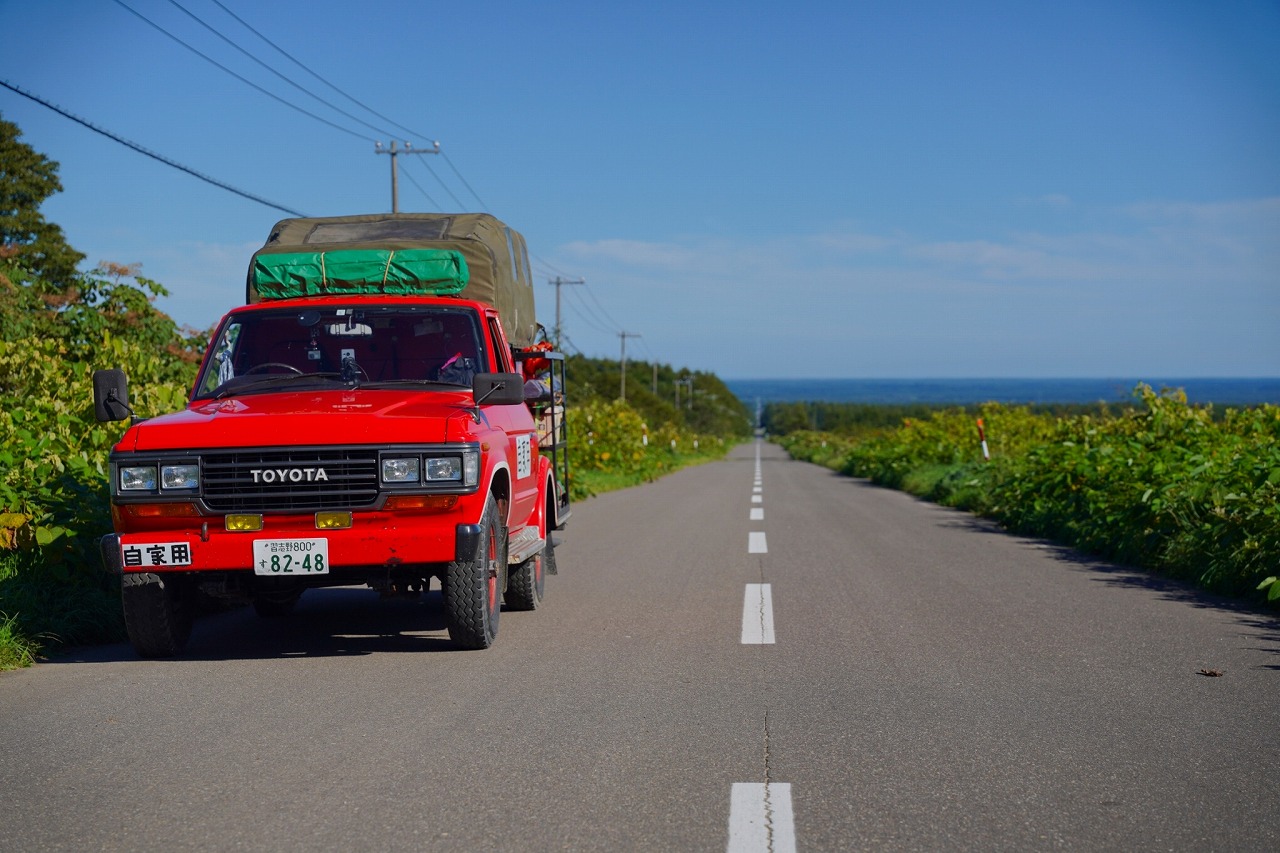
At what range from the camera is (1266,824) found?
3717mm

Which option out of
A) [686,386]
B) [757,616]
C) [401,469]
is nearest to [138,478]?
[401,469]

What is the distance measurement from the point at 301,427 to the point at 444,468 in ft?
2.56

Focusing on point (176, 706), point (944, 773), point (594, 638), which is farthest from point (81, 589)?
point (944, 773)

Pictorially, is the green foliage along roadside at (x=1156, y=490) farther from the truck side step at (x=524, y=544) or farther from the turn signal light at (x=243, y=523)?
the turn signal light at (x=243, y=523)

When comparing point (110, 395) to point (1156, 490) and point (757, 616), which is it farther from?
point (1156, 490)

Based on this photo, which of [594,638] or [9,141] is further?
[9,141]

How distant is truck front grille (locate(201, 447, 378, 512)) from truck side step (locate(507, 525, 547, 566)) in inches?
52.5

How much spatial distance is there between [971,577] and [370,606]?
5.05 meters

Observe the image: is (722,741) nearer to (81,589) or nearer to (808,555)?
(81,589)

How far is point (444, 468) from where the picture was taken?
6129 mm

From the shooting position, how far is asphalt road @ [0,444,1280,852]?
12.3 feet

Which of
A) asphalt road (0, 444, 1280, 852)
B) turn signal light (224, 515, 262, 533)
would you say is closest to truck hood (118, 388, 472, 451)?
turn signal light (224, 515, 262, 533)

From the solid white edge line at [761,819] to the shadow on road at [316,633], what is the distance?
3182 mm

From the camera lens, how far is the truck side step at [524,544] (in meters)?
7.21
